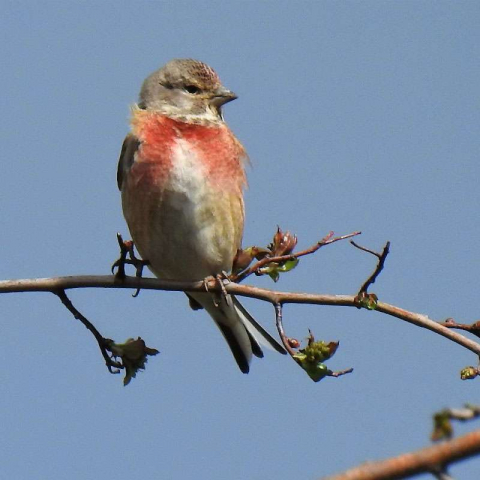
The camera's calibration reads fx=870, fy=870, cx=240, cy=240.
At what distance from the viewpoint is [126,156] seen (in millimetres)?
6078

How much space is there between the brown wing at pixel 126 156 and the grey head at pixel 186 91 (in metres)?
0.51

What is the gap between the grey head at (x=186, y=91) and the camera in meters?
6.61

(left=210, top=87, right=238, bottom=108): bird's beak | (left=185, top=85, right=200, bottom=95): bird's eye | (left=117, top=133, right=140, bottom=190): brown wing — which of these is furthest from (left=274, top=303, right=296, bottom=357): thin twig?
(left=185, top=85, right=200, bottom=95): bird's eye

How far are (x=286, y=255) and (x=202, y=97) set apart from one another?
7.80 ft

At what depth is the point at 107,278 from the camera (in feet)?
14.9

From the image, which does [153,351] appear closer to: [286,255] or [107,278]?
[107,278]

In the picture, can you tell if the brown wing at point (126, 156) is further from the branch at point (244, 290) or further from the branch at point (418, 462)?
the branch at point (418, 462)

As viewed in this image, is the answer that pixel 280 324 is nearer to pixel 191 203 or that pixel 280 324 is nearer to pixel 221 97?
pixel 191 203

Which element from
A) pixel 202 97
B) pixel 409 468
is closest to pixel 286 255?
pixel 202 97

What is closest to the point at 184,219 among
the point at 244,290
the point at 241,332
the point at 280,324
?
the point at 241,332

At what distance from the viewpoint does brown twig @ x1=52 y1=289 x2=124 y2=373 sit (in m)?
4.48

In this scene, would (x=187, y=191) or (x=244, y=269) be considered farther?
(x=187, y=191)

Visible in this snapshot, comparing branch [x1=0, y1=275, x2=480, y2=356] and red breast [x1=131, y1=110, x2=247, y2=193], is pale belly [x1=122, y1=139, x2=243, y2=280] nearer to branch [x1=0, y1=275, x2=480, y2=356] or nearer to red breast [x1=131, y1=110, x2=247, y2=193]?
red breast [x1=131, y1=110, x2=247, y2=193]

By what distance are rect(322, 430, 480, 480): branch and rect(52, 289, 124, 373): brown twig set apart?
3148 millimetres
